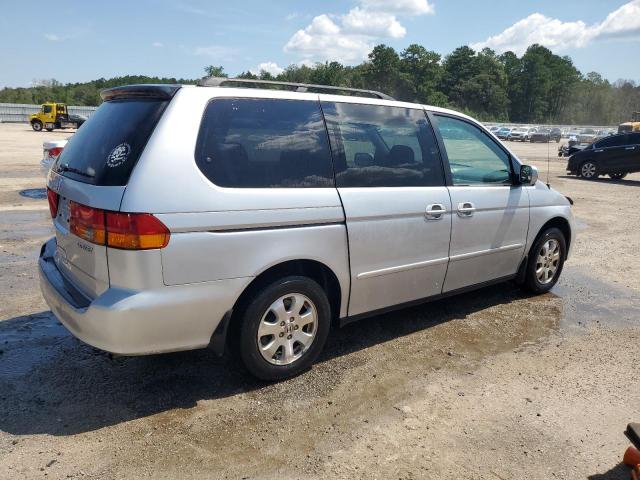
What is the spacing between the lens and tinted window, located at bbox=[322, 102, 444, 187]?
3.68 meters

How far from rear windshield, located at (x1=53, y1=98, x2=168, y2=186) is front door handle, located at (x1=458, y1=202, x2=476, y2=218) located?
8.26 feet

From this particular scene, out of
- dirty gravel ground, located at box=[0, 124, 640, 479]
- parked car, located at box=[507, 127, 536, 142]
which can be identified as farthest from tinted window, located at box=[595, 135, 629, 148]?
parked car, located at box=[507, 127, 536, 142]

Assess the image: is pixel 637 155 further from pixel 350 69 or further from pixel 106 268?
pixel 350 69

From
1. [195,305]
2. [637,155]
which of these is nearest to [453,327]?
[195,305]

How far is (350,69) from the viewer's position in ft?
399

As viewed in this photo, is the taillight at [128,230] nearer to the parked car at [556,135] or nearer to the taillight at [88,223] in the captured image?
the taillight at [88,223]

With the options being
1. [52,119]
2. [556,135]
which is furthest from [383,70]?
[556,135]

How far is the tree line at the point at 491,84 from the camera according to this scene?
4560 inches

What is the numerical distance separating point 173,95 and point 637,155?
64.2 feet

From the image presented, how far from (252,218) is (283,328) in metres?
0.81

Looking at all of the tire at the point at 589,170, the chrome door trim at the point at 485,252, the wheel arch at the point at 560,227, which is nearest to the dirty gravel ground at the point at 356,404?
the chrome door trim at the point at 485,252

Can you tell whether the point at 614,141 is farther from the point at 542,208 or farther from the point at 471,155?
the point at 471,155

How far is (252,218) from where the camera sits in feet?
10.1

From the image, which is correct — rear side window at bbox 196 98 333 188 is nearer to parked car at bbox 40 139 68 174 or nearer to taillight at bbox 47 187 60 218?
taillight at bbox 47 187 60 218
